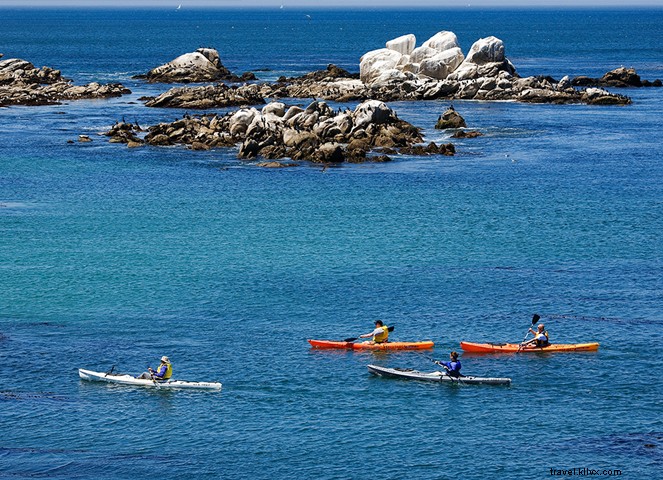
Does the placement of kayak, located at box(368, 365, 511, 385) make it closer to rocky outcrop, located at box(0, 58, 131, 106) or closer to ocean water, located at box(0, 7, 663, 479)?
ocean water, located at box(0, 7, 663, 479)

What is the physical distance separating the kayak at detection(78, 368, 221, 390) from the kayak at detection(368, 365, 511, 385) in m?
8.73

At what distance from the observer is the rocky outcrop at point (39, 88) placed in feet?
526

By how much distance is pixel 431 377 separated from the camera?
52312 mm

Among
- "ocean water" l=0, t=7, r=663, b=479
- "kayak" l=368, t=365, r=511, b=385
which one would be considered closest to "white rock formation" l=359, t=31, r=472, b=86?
"ocean water" l=0, t=7, r=663, b=479

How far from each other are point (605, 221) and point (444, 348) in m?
34.0

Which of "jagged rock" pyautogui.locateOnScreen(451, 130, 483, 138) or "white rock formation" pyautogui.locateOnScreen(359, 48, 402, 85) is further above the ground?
"white rock formation" pyautogui.locateOnScreen(359, 48, 402, 85)

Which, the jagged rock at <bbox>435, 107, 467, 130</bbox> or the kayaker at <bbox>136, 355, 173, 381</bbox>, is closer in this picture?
the kayaker at <bbox>136, 355, 173, 381</bbox>

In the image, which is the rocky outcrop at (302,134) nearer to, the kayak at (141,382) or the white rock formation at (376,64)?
the white rock formation at (376,64)


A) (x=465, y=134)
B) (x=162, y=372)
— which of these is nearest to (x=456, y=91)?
(x=465, y=134)

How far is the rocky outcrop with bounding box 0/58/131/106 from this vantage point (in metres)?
160

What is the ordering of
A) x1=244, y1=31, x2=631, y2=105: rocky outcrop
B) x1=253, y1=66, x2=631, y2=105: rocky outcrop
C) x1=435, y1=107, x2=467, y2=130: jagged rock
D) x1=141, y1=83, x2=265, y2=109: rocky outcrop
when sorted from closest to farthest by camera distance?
x1=435, y1=107, x2=467, y2=130: jagged rock → x1=141, y1=83, x2=265, y2=109: rocky outcrop → x1=253, y1=66, x2=631, y2=105: rocky outcrop → x1=244, y1=31, x2=631, y2=105: rocky outcrop

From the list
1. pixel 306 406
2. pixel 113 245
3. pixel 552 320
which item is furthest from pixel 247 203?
pixel 306 406

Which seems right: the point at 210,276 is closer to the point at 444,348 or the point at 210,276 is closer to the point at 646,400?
the point at 444,348

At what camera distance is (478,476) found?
42.8 meters
